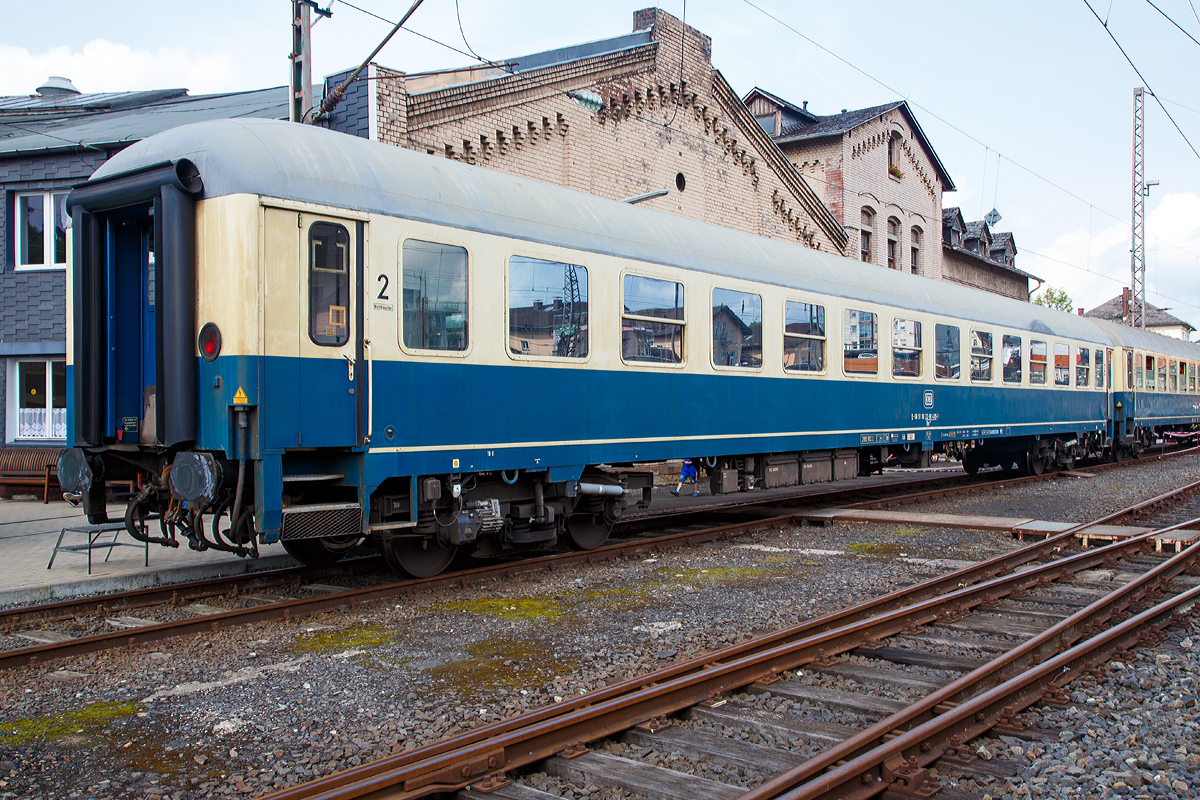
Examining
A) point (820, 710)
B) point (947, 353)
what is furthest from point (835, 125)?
point (820, 710)

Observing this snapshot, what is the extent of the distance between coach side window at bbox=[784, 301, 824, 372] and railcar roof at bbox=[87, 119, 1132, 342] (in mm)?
310

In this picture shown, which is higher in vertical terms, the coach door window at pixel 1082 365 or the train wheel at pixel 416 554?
the coach door window at pixel 1082 365

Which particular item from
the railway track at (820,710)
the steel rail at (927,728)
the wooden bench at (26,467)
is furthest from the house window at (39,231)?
the steel rail at (927,728)

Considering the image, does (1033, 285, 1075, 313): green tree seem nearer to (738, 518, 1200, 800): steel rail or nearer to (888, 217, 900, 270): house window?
(888, 217, 900, 270): house window

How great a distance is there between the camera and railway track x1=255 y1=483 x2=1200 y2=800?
3.70 m

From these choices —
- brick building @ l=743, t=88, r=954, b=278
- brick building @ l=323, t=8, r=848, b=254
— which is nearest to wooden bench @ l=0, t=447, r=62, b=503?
brick building @ l=323, t=8, r=848, b=254

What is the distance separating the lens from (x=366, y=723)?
4.50m

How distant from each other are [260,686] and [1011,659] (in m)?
4.34

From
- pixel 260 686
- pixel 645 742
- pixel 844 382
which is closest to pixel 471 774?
pixel 645 742

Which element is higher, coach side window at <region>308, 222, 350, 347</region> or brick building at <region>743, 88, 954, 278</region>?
brick building at <region>743, 88, 954, 278</region>

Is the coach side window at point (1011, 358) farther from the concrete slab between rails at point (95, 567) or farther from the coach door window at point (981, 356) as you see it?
the concrete slab between rails at point (95, 567)

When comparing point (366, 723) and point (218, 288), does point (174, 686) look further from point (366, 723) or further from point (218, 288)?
point (218, 288)

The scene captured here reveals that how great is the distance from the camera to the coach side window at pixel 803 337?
11.3 meters

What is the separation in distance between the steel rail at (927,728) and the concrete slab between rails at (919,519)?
5.03 m
